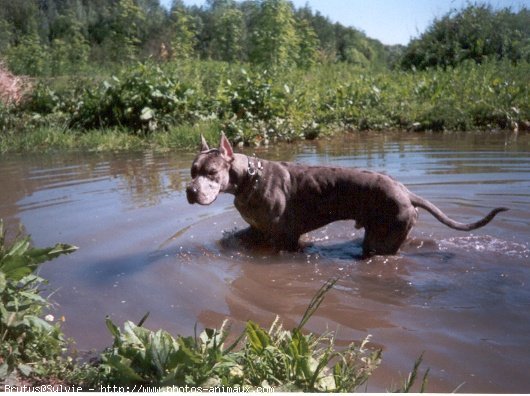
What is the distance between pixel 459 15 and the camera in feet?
25.3

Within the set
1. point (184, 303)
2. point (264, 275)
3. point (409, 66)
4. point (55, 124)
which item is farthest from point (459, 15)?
point (55, 124)

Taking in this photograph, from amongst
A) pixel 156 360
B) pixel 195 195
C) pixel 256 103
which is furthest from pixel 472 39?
pixel 156 360

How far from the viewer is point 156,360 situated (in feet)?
9.50

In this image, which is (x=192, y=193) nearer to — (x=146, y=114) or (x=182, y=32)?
(x=182, y=32)

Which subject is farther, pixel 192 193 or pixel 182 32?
pixel 182 32

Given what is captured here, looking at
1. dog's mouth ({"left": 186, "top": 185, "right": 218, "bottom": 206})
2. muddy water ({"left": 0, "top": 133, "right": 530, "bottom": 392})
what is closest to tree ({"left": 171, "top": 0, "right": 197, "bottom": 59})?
dog's mouth ({"left": 186, "top": 185, "right": 218, "bottom": 206})

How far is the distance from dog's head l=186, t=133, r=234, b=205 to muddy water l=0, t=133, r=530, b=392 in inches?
23.5

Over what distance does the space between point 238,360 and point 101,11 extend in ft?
20.9

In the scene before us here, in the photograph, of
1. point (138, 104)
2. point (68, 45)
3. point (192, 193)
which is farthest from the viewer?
point (138, 104)

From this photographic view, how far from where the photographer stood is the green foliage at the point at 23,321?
10.3 feet

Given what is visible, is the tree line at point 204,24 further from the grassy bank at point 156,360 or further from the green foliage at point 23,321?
the grassy bank at point 156,360

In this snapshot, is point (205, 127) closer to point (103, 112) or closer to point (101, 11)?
point (103, 112)

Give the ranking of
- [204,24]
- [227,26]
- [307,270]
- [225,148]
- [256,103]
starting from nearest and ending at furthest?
[307,270] → [225,148] → [227,26] → [204,24] → [256,103]

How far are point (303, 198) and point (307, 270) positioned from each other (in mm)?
782
